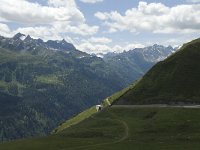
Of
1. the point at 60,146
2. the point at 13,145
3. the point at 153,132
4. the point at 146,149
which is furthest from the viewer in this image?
the point at 153,132

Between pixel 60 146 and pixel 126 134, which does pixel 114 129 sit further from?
pixel 60 146

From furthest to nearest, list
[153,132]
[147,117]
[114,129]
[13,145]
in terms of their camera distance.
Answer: [147,117] → [114,129] → [153,132] → [13,145]

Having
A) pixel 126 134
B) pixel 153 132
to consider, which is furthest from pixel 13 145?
pixel 153 132

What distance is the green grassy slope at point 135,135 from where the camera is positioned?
13177cm

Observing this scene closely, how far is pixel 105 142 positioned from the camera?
14075 centimetres

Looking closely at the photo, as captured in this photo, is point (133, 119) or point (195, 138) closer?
point (195, 138)

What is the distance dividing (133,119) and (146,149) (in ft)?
223

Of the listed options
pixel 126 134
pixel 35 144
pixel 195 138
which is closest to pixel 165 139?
pixel 195 138

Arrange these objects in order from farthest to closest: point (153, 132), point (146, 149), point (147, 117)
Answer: point (147, 117) < point (153, 132) < point (146, 149)

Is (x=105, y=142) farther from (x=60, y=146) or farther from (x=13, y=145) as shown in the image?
(x=13, y=145)

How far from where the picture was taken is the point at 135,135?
154 metres

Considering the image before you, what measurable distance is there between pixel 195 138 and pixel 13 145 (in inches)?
2476

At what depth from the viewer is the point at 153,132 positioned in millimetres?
155875

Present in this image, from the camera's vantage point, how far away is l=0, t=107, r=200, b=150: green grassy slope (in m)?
132
